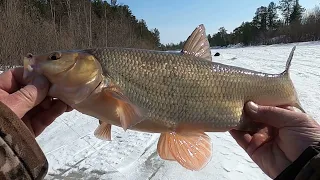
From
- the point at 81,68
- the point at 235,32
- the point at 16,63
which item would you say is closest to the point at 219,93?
the point at 81,68

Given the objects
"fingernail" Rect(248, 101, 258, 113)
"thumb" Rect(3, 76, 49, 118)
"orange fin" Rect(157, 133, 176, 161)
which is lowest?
"orange fin" Rect(157, 133, 176, 161)

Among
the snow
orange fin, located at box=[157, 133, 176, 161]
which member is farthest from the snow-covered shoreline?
orange fin, located at box=[157, 133, 176, 161]

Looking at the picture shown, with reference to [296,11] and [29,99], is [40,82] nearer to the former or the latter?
[29,99]

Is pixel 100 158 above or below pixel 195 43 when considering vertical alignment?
below

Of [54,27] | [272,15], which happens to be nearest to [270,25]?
[272,15]

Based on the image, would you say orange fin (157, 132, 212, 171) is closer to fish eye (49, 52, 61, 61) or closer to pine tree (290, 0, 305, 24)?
fish eye (49, 52, 61, 61)

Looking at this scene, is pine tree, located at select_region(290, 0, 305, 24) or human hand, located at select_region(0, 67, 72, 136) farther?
pine tree, located at select_region(290, 0, 305, 24)

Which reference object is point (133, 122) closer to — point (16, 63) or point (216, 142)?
point (216, 142)

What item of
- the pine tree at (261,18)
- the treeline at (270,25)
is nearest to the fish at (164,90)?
the treeline at (270,25)
